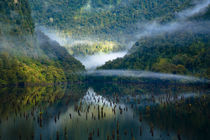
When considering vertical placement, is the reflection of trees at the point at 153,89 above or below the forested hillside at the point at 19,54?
below

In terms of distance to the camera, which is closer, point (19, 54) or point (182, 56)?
point (19, 54)

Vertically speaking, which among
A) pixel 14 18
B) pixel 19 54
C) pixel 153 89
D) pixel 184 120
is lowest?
pixel 153 89

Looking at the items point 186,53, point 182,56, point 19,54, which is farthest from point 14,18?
point 186,53

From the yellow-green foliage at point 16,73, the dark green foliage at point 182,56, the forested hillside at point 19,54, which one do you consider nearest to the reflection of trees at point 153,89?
the dark green foliage at point 182,56

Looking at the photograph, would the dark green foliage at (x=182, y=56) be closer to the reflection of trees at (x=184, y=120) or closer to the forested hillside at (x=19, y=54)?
the forested hillside at (x=19, y=54)

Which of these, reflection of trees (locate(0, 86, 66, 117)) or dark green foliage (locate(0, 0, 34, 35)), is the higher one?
dark green foliage (locate(0, 0, 34, 35))

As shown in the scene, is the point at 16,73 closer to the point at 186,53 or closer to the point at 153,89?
the point at 153,89

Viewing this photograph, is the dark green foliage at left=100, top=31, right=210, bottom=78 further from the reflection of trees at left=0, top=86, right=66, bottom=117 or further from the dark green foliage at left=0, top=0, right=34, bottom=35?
the dark green foliage at left=0, top=0, right=34, bottom=35

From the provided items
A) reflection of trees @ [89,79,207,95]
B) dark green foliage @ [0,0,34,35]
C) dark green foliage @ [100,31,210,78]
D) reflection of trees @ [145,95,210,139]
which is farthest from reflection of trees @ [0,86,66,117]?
dark green foliage @ [0,0,34,35]

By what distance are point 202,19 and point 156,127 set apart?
187m

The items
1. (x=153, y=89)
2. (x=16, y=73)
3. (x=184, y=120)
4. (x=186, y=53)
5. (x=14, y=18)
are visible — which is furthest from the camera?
(x=14, y=18)

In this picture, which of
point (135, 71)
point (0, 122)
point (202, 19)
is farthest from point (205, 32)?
point (0, 122)

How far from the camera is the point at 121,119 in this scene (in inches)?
1462

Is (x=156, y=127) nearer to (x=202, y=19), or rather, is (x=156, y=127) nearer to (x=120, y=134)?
(x=120, y=134)
